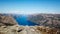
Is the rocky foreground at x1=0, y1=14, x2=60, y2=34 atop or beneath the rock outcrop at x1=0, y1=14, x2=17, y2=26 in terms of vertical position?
beneath

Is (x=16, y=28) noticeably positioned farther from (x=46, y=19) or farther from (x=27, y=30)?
(x=46, y=19)

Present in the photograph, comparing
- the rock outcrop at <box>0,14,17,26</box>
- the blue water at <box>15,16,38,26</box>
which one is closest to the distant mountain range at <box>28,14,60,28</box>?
the blue water at <box>15,16,38,26</box>

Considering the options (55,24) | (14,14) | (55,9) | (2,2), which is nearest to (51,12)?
(55,9)

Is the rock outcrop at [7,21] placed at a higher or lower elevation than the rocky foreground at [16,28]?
higher

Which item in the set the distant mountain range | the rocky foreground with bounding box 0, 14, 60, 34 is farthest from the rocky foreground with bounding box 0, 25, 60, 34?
the distant mountain range

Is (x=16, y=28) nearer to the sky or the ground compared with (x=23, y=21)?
A: nearer to the ground

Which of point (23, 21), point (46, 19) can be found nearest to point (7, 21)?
point (23, 21)

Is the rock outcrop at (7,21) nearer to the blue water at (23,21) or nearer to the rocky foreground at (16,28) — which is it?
the rocky foreground at (16,28)

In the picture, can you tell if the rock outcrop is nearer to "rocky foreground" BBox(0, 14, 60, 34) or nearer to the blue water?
"rocky foreground" BBox(0, 14, 60, 34)

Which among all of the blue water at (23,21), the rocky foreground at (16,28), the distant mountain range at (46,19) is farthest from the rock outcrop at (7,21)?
the distant mountain range at (46,19)
